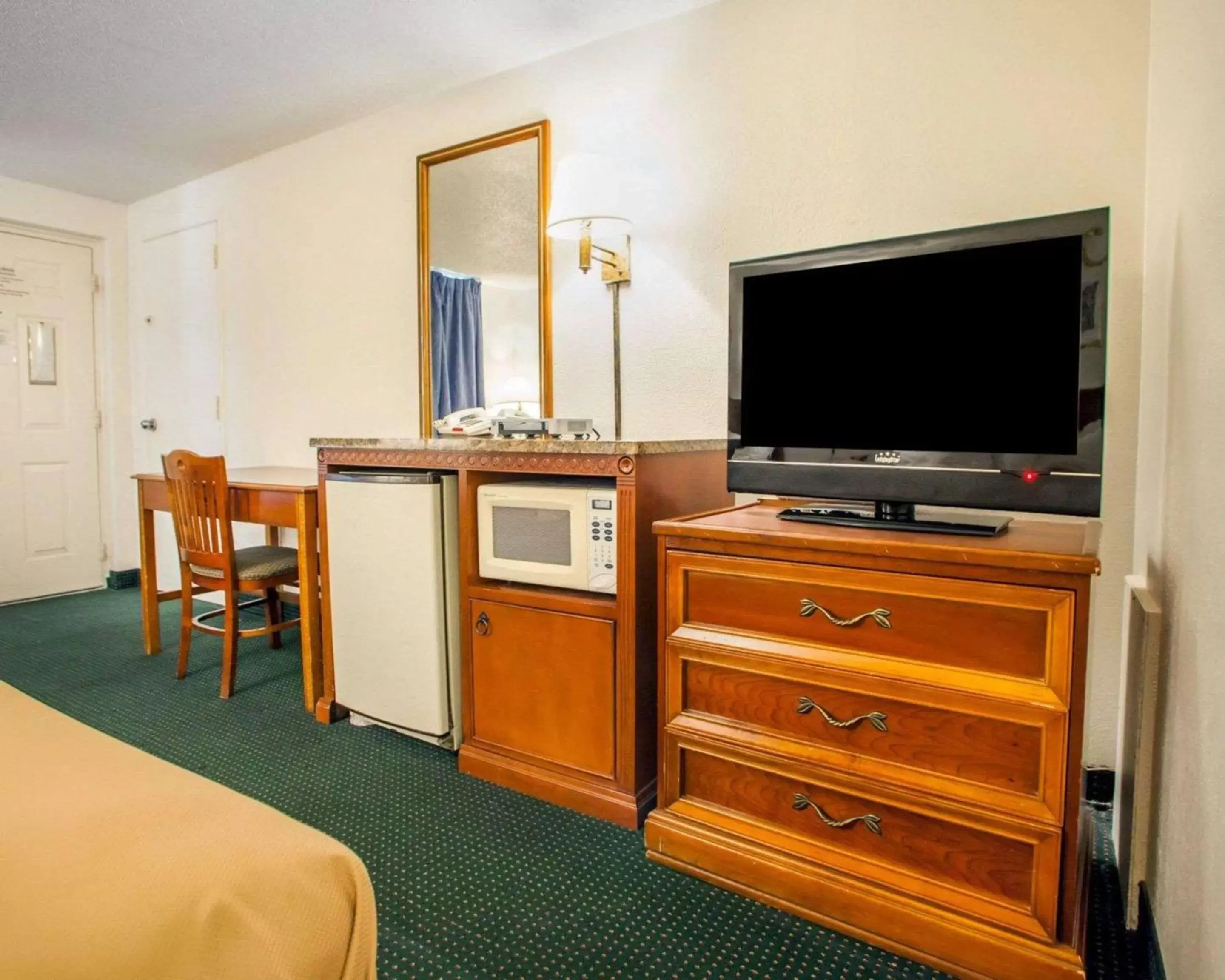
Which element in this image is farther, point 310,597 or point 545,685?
point 310,597

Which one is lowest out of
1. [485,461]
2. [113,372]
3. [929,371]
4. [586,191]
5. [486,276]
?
[485,461]

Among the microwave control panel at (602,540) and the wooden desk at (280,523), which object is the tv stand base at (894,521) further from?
the wooden desk at (280,523)

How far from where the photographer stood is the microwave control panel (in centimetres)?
175

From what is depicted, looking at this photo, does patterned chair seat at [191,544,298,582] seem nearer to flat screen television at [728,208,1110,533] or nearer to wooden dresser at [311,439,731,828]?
wooden dresser at [311,439,731,828]

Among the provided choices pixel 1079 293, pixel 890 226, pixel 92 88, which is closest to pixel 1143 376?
pixel 1079 293

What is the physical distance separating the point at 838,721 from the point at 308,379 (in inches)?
119

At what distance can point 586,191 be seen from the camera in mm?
2184

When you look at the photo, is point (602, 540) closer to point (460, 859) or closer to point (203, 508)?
point (460, 859)

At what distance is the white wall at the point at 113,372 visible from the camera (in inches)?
171

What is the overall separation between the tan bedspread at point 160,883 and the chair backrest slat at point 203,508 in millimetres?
A: 2090

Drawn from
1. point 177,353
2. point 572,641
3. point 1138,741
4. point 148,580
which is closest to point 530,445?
point 572,641

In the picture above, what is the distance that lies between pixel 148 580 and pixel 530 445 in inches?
90.2

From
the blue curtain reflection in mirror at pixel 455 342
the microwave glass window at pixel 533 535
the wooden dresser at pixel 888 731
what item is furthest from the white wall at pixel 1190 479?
the blue curtain reflection in mirror at pixel 455 342

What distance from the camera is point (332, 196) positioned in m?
3.35
